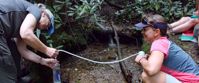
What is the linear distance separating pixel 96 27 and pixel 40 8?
2.27 metres

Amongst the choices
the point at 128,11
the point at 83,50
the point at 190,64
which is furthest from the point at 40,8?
the point at 128,11

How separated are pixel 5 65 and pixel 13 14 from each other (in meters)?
0.48

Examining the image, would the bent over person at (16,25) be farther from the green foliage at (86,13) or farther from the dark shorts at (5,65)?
the green foliage at (86,13)

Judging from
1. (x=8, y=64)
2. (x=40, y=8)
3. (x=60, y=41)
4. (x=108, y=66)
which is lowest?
(x=108, y=66)

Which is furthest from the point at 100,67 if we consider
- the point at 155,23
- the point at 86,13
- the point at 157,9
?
the point at 155,23

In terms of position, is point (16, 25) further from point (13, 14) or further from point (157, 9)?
point (157, 9)

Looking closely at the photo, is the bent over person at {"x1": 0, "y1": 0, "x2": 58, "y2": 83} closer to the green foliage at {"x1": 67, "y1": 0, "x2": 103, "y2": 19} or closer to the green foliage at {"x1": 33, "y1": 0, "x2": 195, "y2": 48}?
the green foliage at {"x1": 33, "y1": 0, "x2": 195, "y2": 48}

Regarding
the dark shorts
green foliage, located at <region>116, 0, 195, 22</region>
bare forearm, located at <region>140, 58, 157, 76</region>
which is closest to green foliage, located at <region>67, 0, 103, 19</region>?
green foliage, located at <region>116, 0, 195, 22</region>

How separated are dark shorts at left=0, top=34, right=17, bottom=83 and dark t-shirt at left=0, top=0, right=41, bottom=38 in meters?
0.12

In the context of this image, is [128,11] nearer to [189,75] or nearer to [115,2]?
[115,2]

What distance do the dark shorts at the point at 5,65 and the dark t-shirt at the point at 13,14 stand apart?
12 cm

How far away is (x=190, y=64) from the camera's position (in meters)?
3.74

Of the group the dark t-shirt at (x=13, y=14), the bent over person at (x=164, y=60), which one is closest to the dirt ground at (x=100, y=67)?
the bent over person at (x=164, y=60)

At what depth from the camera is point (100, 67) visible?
17.6ft
